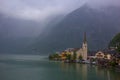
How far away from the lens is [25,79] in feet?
150

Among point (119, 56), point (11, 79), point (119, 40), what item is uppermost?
point (119, 40)

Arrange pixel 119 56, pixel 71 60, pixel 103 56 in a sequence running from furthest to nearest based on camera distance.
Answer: pixel 71 60 < pixel 103 56 < pixel 119 56

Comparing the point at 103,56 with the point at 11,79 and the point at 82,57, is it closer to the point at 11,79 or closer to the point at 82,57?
the point at 82,57

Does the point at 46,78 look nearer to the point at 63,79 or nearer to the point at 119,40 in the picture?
the point at 63,79

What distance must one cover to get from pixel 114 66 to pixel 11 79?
3133 cm

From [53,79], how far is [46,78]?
6.74 feet

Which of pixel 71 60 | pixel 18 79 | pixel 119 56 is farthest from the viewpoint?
pixel 71 60

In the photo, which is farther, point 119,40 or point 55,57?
point 55,57

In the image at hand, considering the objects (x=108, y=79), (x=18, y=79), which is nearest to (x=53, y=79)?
(x=18, y=79)

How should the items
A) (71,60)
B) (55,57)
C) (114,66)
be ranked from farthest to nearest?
(55,57)
(71,60)
(114,66)

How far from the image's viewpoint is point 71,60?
108562mm

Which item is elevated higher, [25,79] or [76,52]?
[76,52]

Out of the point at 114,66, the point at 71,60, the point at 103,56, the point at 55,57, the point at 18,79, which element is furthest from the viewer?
the point at 55,57

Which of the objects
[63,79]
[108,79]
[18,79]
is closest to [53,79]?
[63,79]
